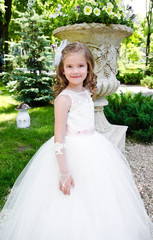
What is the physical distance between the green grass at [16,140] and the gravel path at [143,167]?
1462mm

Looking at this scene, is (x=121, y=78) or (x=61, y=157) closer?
(x=61, y=157)

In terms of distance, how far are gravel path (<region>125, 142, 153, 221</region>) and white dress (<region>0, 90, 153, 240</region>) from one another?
0.64 metres

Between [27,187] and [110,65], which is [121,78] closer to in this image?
[110,65]

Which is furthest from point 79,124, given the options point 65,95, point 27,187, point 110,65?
point 110,65

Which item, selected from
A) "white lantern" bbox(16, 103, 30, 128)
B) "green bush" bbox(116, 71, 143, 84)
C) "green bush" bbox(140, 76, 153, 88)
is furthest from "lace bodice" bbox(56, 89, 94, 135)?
"green bush" bbox(116, 71, 143, 84)

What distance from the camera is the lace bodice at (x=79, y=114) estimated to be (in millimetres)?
1387

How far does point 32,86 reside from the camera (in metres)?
5.86

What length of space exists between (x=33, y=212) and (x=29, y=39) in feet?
17.7

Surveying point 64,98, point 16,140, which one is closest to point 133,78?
point 16,140

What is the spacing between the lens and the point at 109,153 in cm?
152

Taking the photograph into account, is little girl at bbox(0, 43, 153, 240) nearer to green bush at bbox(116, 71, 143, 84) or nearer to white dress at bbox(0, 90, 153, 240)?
white dress at bbox(0, 90, 153, 240)

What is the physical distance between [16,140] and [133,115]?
226cm

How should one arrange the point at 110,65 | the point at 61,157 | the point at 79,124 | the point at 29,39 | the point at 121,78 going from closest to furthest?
1. the point at 61,157
2. the point at 79,124
3. the point at 110,65
4. the point at 29,39
5. the point at 121,78

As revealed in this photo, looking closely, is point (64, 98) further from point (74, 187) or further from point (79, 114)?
point (74, 187)
